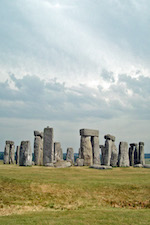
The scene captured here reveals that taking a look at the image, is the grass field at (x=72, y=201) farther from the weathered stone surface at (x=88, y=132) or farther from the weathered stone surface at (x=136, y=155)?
the weathered stone surface at (x=136, y=155)

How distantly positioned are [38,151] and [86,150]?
5303mm

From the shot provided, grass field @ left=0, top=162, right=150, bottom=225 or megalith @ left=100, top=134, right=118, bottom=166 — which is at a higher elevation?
megalith @ left=100, top=134, right=118, bottom=166

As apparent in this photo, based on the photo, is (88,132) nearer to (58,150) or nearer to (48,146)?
(48,146)

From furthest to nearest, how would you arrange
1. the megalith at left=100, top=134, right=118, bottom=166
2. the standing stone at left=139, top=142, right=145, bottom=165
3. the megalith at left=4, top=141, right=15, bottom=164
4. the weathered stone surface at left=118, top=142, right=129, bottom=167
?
1. the standing stone at left=139, top=142, right=145, bottom=165
2. the megalith at left=4, top=141, right=15, bottom=164
3. the weathered stone surface at left=118, top=142, right=129, bottom=167
4. the megalith at left=100, top=134, right=118, bottom=166

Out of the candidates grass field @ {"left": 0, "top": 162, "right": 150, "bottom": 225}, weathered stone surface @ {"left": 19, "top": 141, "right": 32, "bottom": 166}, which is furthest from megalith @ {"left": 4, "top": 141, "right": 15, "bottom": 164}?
grass field @ {"left": 0, "top": 162, "right": 150, "bottom": 225}

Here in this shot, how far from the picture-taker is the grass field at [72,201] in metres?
10.2

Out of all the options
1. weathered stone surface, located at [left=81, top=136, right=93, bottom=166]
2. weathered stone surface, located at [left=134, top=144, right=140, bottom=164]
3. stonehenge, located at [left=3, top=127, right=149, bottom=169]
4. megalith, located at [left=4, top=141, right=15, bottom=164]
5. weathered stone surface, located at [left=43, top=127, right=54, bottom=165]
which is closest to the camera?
stonehenge, located at [left=3, top=127, right=149, bottom=169]

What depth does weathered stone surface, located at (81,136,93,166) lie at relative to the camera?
2820cm

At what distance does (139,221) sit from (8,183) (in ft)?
27.6

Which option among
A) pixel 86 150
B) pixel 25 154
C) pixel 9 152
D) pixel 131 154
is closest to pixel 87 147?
pixel 86 150

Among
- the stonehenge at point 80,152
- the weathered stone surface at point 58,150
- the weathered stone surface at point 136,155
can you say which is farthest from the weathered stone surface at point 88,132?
the weathered stone surface at point 136,155

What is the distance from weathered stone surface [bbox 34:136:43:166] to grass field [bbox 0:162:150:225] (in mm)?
9491

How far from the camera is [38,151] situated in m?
26.8

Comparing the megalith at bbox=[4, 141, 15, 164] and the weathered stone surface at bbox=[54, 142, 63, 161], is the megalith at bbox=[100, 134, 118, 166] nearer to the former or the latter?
the weathered stone surface at bbox=[54, 142, 63, 161]
